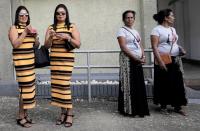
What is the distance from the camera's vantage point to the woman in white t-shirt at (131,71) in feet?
20.3

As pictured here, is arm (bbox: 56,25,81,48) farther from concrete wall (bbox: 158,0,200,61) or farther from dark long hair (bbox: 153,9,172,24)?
concrete wall (bbox: 158,0,200,61)

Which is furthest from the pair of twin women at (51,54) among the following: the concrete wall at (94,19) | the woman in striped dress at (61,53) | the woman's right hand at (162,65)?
the concrete wall at (94,19)

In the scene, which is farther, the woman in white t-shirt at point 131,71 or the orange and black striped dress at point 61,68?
the woman in white t-shirt at point 131,71

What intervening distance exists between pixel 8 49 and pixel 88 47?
64.3 inches

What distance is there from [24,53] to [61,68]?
0.55m

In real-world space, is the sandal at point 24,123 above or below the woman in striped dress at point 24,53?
below

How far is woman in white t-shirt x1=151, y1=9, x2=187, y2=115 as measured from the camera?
6.27 meters

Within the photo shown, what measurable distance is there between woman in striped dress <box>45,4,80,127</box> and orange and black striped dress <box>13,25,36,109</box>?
256 mm

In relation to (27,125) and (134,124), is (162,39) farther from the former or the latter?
(27,125)

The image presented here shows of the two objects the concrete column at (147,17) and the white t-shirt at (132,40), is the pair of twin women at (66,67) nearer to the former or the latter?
the white t-shirt at (132,40)

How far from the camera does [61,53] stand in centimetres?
570

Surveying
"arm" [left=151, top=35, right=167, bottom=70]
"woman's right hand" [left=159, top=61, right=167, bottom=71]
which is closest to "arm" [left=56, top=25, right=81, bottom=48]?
"arm" [left=151, top=35, right=167, bottom=70]

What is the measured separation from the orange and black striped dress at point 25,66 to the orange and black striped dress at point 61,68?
30cm

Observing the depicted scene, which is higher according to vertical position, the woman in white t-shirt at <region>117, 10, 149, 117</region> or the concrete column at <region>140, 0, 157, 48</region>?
the concrete column at <region>140, 0, 157, 48</region>
